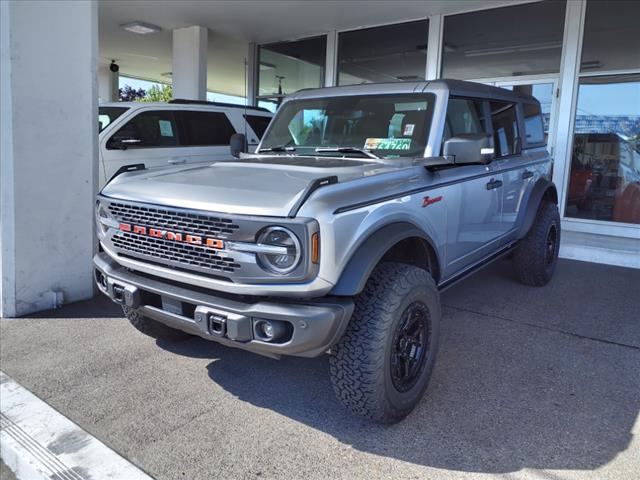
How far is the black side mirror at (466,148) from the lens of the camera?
3.14 meters

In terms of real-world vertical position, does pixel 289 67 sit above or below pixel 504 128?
above

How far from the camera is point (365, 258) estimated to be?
8.05 feet

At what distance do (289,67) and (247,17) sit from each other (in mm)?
2027

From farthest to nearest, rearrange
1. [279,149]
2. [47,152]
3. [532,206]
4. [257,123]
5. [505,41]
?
[505,41]
[257,123]
[532,206]
[47,152]
[279,149]

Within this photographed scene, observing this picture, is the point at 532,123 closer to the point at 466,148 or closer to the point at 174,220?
the point at 466,148

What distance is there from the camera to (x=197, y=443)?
8.59 ft

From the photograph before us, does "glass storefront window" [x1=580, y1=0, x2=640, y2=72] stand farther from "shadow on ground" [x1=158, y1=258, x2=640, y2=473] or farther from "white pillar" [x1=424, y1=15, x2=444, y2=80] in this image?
"shadow on ground" [x1=158, y1=258, x2=640, y2=473]

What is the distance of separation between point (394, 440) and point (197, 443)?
99 centimetres

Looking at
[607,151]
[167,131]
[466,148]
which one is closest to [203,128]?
[167,131]

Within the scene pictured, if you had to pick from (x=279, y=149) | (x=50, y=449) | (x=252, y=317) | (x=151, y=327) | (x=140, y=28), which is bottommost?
(x=50, y=449)

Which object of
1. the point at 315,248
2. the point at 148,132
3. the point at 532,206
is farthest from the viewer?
the point at 148,132

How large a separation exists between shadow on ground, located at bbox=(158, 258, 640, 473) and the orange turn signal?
3.36 ft

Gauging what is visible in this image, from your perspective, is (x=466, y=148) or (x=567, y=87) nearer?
(x=466, y=148)

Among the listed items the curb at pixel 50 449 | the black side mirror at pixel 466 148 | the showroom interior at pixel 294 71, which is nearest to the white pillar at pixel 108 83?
the showroom interior at pixel 294 71
